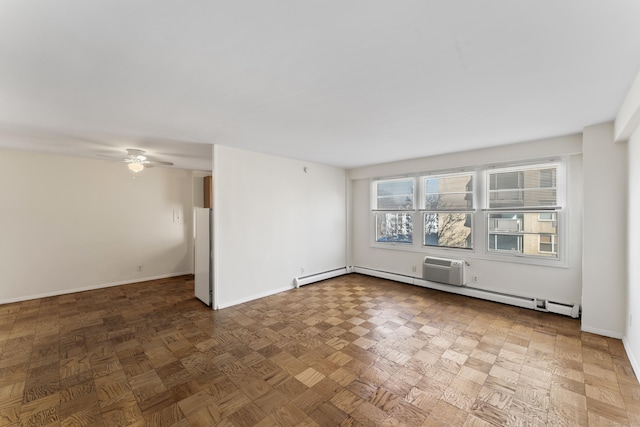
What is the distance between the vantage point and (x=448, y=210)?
4836 mm

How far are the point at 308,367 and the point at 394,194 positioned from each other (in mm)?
4136

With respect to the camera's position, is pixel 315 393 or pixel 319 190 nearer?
pixel 315 393

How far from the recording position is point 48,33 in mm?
1454

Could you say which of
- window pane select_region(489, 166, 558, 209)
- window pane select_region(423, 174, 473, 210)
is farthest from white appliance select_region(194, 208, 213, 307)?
window pane select_region(489, 166, 558, 209)

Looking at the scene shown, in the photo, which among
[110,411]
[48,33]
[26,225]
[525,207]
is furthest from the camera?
[26,225]

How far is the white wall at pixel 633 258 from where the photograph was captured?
2358 millimetres

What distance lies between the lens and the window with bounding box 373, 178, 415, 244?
5.46 meters

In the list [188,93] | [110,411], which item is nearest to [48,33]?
[188,93]

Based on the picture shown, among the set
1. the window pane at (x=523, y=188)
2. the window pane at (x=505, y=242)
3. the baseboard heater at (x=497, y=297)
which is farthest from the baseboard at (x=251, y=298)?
the window pane at (x=523, y=188)

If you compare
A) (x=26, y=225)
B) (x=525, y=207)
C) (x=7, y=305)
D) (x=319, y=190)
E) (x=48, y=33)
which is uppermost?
(x=48, y=33)

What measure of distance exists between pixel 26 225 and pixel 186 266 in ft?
9.10

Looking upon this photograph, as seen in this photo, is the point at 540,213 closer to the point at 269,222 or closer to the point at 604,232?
the point at 604,232

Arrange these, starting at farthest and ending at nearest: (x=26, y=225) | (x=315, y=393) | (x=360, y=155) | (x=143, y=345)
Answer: (x=360, y=155) → (x=26, y=225) → (x=143, y=345) → (x=315, y=393)

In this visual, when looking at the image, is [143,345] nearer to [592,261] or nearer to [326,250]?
[326,250]
